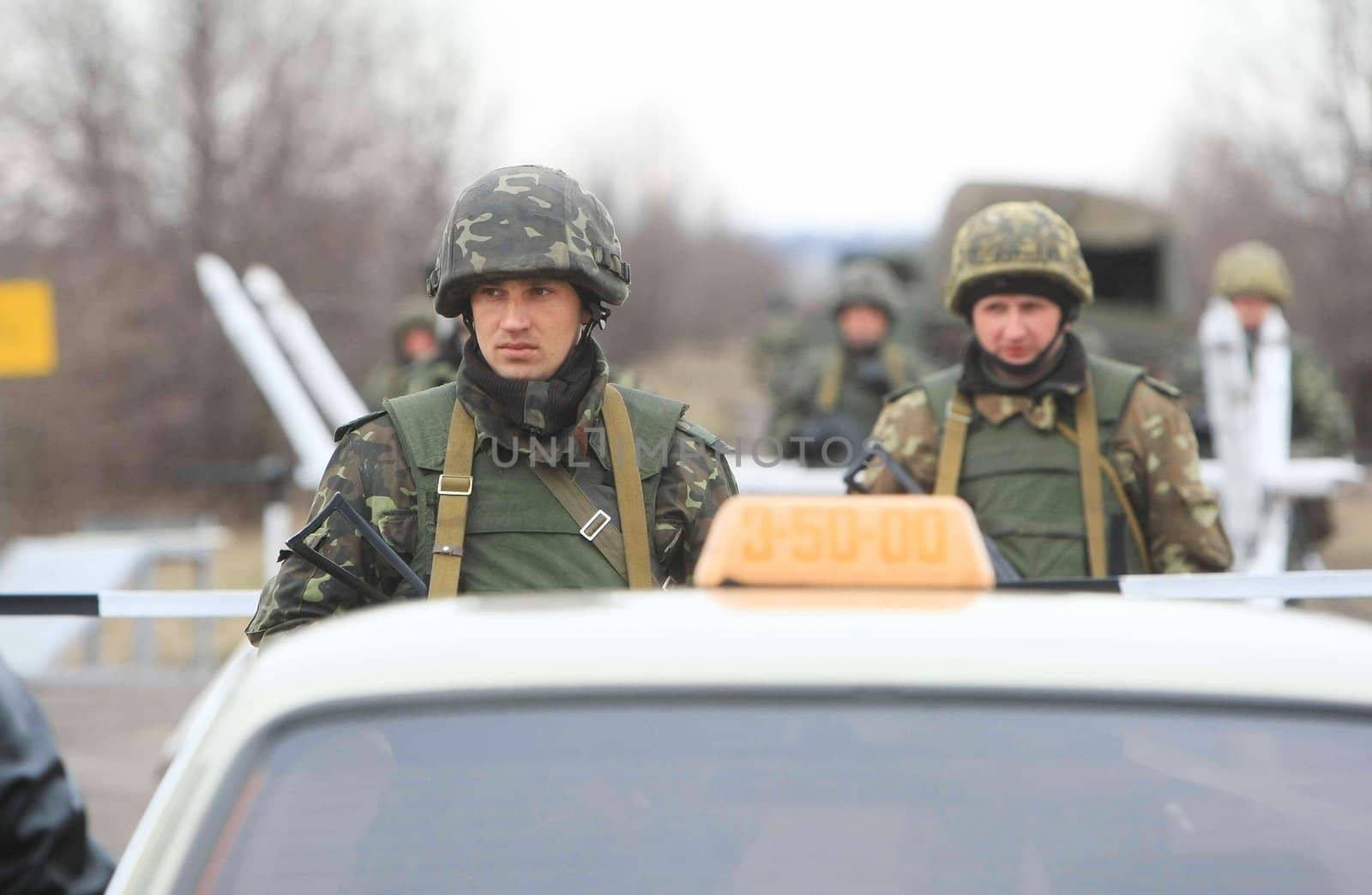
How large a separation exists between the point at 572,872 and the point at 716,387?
61.6 metres

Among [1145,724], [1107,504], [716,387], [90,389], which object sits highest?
[1145,724]

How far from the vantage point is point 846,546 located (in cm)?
216

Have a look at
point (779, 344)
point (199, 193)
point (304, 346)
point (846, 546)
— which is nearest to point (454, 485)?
point (846, 546)

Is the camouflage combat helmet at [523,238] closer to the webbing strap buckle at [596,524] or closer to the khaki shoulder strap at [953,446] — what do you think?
the webbing strap buckle at [596,524]

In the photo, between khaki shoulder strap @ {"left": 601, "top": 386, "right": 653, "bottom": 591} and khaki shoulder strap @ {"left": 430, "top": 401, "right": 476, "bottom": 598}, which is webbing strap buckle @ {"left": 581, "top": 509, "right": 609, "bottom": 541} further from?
Result: khaki shoulder strap @ {"left": 430, "top": 401, "right": 476, "bottom": 598}

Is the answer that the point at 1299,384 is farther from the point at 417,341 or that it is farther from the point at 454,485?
the point at 454,485

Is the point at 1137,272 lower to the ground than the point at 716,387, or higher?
higher

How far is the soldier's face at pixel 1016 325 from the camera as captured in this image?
5211mm

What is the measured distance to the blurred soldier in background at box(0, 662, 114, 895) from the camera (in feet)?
13.2

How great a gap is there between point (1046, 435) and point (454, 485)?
216cm

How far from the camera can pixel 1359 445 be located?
1194 inches

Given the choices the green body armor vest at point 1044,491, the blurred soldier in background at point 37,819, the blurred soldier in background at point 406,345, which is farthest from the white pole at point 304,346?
the blurred soldier in background at point 37,819

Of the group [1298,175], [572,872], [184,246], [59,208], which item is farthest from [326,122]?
[572,872]

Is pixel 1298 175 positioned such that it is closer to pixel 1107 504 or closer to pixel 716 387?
pixel 1107 504
